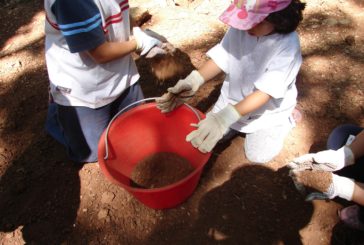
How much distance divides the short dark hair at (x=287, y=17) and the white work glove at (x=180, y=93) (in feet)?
1.60

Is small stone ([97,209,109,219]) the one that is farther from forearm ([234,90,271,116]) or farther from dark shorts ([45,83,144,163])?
forearm ([234,90,271,116])

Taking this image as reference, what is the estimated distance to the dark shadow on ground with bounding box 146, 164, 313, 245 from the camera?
5.47 ft

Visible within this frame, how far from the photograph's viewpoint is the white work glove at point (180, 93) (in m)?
1.65

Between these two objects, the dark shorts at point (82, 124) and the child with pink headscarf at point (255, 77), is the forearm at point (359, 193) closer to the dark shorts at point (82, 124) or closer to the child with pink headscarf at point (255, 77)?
the child with pink headscarf at point (255, 77)

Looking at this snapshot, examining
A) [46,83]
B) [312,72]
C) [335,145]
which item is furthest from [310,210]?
[46,83]

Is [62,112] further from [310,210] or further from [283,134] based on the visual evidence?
[310,210]

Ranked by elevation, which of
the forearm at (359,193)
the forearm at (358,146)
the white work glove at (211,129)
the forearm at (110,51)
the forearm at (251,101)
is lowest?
the forearm at (359,193)

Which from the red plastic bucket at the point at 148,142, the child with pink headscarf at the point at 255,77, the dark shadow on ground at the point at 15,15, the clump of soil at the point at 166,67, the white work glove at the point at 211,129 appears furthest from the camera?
the dark shadow on ground at the point at 15,15

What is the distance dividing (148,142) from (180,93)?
395 mm

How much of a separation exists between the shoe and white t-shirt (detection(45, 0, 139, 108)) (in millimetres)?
1322

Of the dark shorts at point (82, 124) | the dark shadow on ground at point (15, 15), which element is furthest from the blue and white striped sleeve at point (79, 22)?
the dark shadow on ground at point (15, 15)

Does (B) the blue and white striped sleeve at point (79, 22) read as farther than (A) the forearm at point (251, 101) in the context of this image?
No

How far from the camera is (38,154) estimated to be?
6.85 feet

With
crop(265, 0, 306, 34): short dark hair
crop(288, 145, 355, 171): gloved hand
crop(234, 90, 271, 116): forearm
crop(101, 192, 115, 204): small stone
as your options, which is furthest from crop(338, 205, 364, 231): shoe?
crop(101, 192, 115, 204): small stone
